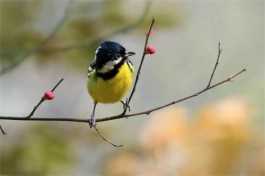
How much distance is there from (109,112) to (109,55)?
13.0 feet

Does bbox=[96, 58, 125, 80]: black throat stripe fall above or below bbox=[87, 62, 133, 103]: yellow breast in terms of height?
above

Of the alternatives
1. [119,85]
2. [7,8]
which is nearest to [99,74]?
[119,85]

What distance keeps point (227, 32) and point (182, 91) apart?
934mm

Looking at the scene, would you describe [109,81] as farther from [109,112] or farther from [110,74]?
[109,112]

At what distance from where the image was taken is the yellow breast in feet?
8.47

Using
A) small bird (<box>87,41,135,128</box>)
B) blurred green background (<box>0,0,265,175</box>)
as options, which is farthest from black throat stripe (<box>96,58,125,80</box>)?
blurred green background (<box>0,0,265,175</box>)

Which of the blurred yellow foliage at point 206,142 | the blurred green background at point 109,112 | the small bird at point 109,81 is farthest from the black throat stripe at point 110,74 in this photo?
the blurred yellow foliage at point 206,142

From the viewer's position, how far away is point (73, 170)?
17.2 feet

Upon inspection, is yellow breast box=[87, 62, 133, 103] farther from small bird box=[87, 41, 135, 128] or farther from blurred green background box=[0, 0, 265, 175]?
blurred green background box=[0, 0, 265, 175]

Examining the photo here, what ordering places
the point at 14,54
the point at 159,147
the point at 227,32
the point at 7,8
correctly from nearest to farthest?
the point at 14,54, the point at 159,147, the point at 7,8, the point at 227,32

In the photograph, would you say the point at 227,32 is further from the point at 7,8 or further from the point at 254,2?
the point at 7,8

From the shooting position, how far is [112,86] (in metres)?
2.59

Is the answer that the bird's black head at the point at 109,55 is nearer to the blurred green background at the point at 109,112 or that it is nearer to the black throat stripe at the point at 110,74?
the black throat stripe at the point at 110,74

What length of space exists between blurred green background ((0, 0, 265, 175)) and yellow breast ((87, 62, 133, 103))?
91 centimetres
